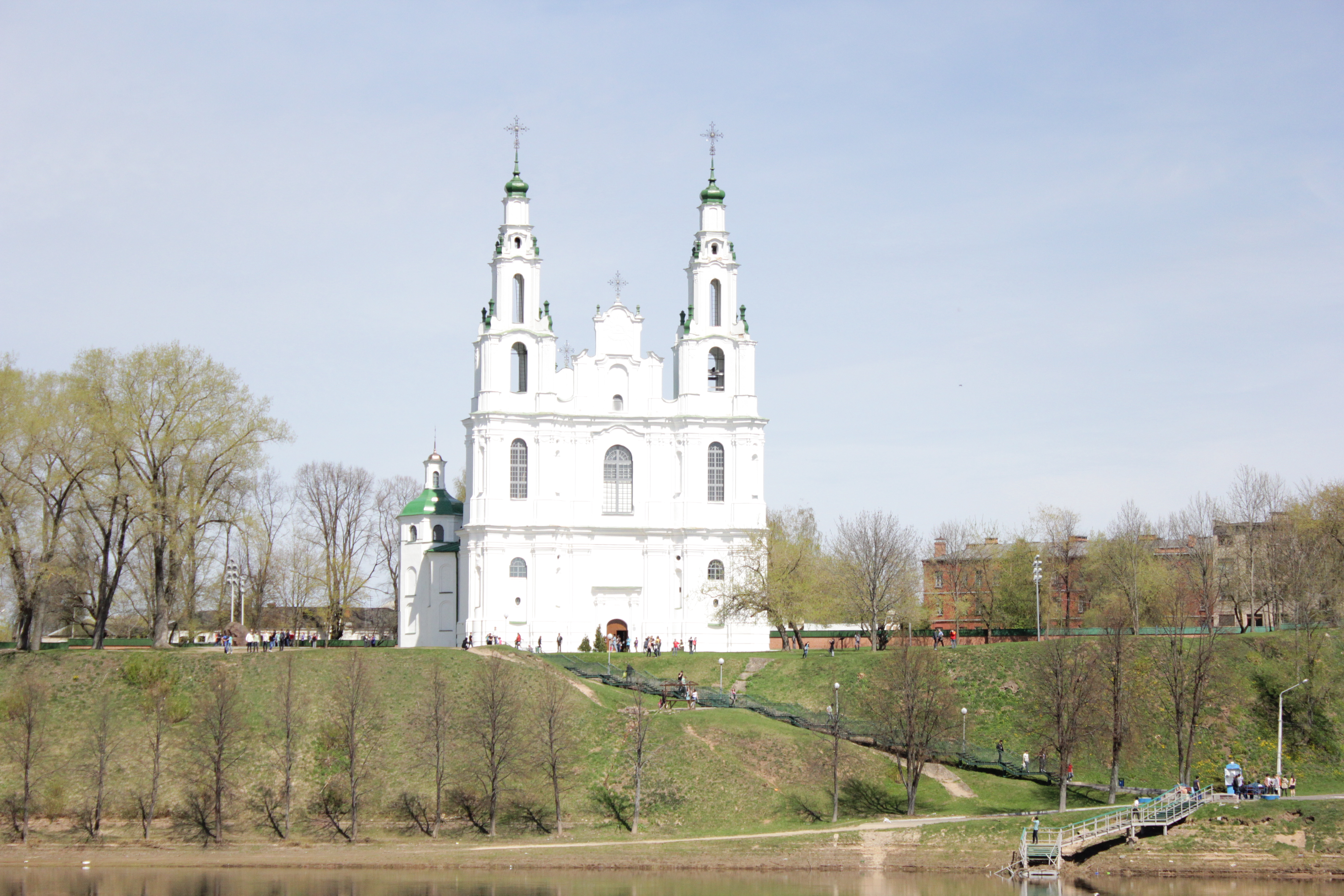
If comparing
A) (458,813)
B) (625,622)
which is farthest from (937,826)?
(625,622)

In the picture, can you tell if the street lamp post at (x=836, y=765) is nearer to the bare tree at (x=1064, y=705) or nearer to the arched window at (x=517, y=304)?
the bare tree at (x=1064, y=705)

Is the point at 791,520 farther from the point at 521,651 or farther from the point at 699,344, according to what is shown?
the point at 521,651

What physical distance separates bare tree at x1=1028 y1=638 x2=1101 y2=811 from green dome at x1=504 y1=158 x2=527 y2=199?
34.2 metres

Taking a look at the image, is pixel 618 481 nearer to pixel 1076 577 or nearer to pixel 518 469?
pixel 518 469

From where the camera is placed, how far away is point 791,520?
84312 millimetres

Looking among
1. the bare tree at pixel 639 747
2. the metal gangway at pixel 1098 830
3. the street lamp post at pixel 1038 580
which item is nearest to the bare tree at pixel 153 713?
the bare tree at pixel 639 747

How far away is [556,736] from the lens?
163 ft

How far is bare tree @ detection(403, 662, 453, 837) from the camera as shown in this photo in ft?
157

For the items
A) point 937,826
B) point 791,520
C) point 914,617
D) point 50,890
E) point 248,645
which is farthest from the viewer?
point 791,520

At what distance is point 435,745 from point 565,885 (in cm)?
1083

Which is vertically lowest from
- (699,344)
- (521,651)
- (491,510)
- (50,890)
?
(50,890)

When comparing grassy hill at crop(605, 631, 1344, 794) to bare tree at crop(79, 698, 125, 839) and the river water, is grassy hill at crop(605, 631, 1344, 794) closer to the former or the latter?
the river water

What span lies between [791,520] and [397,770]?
3841cm

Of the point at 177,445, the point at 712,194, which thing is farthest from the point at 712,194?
the point at 177,445
